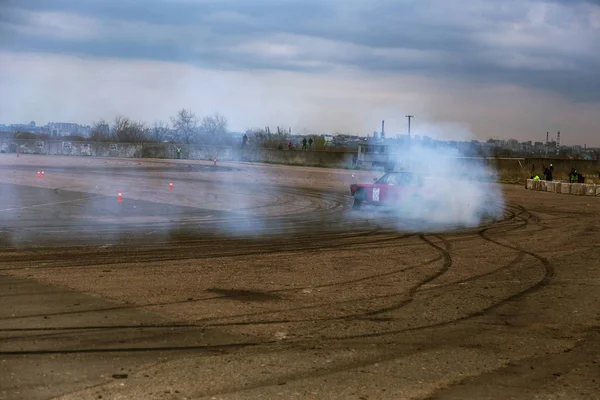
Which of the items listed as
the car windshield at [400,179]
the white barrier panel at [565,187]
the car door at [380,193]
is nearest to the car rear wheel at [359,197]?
the car door at [380,193]

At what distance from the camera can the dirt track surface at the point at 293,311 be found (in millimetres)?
5965

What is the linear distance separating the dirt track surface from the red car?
11.5 feet

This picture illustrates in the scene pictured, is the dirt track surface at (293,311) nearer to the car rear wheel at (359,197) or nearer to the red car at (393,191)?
the red car at (393,191)

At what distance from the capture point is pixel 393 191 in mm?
22297

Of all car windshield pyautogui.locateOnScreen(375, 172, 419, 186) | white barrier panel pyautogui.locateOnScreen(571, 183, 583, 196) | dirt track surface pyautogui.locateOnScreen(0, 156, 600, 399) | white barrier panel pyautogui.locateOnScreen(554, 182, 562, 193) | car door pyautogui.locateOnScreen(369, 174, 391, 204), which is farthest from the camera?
white barrier panel pyautogui.locateOnScreen(554, 182, 562, 193)

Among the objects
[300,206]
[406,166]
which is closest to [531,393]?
[300,206]

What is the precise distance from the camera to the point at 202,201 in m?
25.1

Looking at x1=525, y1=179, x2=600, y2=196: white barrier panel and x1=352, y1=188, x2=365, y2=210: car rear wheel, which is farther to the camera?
x1=525, y1=179, x2=600, y2=196: white barrier panel

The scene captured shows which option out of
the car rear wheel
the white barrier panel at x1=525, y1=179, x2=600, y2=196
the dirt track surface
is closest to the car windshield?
Result: the car rear wheel

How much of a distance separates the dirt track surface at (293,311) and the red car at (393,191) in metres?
3.49

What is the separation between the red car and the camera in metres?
22.1

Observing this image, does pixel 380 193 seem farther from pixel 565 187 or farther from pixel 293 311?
pixel 565 187

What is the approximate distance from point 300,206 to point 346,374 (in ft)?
60.1

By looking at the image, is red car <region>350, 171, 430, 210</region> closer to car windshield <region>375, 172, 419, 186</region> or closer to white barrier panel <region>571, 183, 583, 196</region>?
car windshield <region>375, 172, 419, 186</region>
